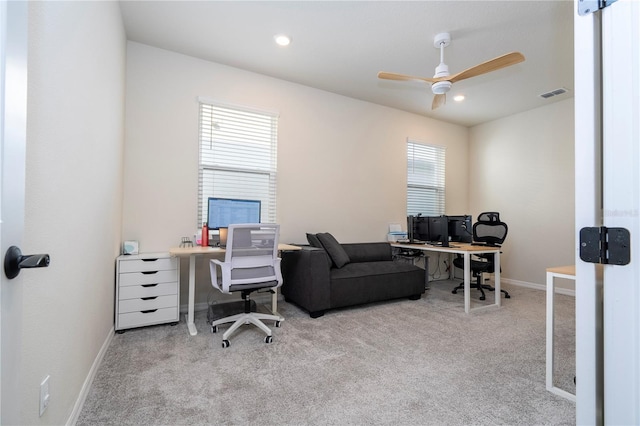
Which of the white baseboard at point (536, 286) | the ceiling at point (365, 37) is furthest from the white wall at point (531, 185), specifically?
the ceiling at point (365, 37)

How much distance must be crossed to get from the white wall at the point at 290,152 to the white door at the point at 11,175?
2.74m

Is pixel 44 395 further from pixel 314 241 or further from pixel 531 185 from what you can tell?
pixel 531 185

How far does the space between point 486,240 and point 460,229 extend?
0.60 meters

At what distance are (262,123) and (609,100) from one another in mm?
3598

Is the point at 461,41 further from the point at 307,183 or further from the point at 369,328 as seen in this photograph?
the point at 369,328

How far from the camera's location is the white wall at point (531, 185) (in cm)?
449

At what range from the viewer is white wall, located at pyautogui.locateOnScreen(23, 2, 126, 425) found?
3.44 feet

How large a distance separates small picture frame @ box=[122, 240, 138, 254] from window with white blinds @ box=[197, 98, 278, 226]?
28.4 inches

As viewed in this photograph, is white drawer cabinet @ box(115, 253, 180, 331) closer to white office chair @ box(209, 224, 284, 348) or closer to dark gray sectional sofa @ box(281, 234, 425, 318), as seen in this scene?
white office chair @ box(209, 224, 284, 348)

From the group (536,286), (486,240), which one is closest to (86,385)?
(486,240)

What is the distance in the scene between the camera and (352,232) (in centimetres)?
458

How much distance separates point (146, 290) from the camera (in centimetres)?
Result: 279

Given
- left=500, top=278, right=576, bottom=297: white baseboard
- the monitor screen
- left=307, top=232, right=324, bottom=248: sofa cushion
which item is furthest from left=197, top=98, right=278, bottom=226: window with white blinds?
left=500, top=278, right=576, bottom=297: white baseboard

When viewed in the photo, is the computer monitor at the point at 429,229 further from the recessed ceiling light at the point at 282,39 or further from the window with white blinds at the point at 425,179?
the recessed ceiling light at the point at 282,39
